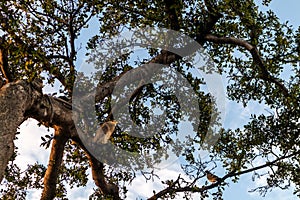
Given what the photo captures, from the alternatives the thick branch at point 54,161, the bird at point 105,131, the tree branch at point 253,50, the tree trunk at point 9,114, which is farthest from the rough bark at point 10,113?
the tree branch at point 253,50

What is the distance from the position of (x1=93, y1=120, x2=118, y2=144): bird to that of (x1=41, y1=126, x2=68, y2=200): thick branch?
1331 millimetres

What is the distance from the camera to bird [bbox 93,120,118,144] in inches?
439

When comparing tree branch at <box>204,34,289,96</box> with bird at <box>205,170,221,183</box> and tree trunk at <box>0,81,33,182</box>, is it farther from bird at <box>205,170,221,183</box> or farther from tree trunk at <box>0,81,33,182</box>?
tree trunk at <box>0,81,33,182</box>

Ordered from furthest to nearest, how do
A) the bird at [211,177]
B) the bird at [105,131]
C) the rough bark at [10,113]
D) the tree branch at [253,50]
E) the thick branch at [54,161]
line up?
the bird at [211,177]
the tree branch at [253,50]
the thick branch at [54,161]
the bird at [105,131]
the rough bark at [10,113]

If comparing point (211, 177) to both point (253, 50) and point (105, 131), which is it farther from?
point (105, 131)

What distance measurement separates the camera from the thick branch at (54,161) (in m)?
12.6

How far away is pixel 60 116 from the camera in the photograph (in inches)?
430

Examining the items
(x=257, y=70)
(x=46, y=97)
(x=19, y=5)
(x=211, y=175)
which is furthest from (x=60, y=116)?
(x=257, y=70)

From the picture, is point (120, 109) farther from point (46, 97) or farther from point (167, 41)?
point (46, 97)

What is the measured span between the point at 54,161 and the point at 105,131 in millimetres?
3329

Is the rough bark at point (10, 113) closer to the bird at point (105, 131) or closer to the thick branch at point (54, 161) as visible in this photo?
the bird at point (105, 131)

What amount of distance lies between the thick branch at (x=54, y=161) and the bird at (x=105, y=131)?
1.33 meters

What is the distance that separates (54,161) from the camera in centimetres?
1342

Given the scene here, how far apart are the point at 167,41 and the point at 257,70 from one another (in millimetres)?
4177
